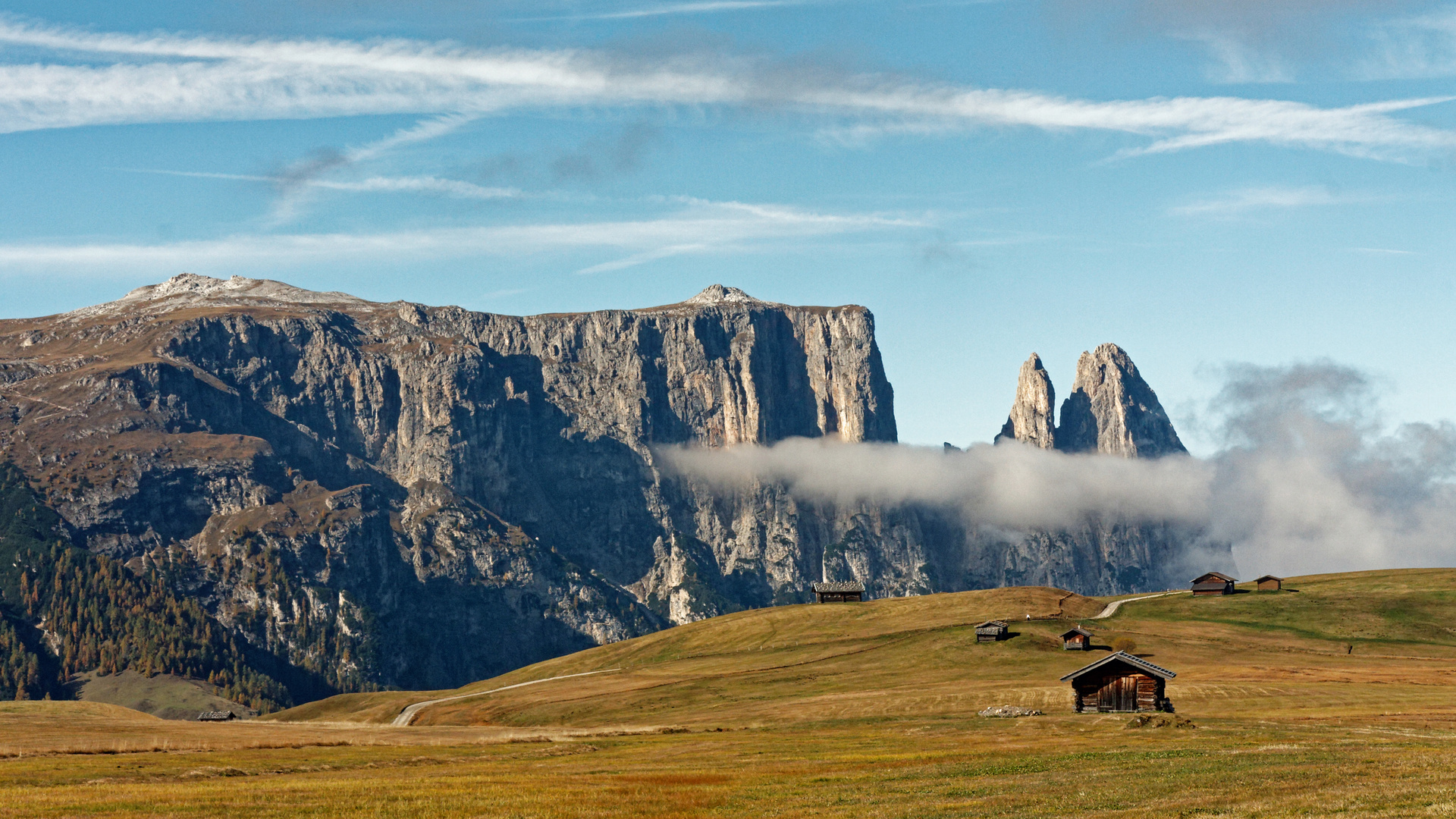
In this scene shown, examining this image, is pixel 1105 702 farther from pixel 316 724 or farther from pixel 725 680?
pixel 316 724

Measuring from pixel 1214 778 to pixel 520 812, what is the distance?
1125 inches

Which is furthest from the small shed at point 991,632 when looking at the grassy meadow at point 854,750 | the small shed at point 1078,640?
the small shed at point 1078,640

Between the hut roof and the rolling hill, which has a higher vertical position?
the hut roof

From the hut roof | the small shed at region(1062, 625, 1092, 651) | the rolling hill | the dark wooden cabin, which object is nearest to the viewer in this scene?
the hut roof

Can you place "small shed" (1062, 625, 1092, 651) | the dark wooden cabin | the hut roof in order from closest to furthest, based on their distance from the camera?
the hut roof, the dark wooden cabin, "small shed" (1062, 625, 1092, 651)

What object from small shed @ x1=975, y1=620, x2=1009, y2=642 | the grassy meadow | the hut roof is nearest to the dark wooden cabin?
the hut roof

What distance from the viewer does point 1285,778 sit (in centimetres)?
5366

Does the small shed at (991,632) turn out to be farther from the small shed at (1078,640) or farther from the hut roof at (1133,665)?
the hut roof at (1133,665)

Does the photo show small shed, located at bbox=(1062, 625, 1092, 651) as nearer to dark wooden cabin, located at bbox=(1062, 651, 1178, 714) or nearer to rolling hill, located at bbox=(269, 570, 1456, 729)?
rolling hill, located at bbox=(269, 570, 1456, 729)

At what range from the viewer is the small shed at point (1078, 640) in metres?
177

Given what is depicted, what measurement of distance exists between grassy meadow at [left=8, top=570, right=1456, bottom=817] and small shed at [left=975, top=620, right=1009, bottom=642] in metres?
5.12

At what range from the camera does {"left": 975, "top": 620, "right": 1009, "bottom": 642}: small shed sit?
187m

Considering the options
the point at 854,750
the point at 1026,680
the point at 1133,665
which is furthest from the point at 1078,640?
the point at 854,750

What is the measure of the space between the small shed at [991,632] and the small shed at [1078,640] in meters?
9.94
